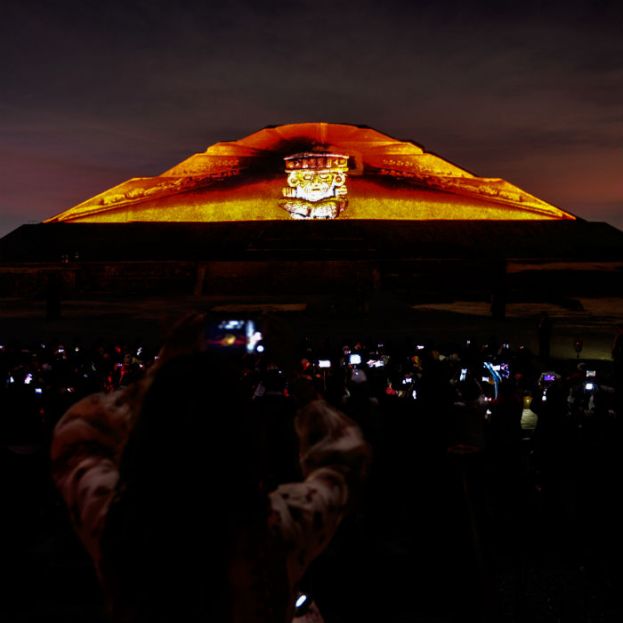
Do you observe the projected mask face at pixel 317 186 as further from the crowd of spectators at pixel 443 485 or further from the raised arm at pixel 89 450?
the raised arm at pixel 89 450

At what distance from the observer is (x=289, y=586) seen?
142 cm

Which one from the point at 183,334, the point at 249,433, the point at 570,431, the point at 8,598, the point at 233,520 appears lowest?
the point at 8,598

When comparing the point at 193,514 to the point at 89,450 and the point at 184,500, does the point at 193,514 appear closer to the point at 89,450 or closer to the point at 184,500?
the point at 184,500

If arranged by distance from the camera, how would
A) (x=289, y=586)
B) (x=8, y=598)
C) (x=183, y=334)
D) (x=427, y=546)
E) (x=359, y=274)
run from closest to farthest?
1. (x=289, y=586)
2. (x=183, y=334)
3. (x=8, y=598)
4. (x=427, y=546)
5. (x=359, y=274)

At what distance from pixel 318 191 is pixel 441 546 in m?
30.3

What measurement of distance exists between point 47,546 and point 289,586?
12.5ft

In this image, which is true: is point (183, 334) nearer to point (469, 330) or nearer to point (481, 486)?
point (481, 486)

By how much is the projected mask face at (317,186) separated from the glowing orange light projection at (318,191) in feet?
0.16

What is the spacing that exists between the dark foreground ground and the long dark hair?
9.15 ft

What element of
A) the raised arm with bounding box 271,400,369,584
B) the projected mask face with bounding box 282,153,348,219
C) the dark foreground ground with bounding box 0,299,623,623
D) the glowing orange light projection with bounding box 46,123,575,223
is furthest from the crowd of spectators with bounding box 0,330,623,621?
the glowing orange light projection with bounding box 46,123,575,223

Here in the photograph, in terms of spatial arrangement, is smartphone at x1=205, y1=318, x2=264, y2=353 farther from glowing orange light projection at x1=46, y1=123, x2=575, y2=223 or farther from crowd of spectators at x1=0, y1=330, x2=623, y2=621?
glowing orange light projection at x1=46, y1=123, x2=575, y2=223

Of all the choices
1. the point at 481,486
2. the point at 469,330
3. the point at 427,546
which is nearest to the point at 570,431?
the point at 481,486

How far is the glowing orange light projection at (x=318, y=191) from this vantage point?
33.7 metres

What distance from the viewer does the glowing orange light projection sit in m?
33.7
